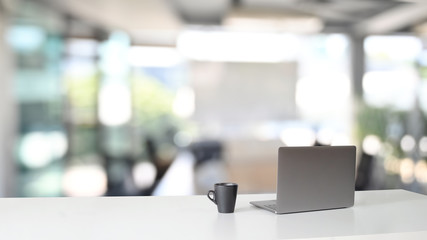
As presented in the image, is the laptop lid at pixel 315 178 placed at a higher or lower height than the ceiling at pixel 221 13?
lower

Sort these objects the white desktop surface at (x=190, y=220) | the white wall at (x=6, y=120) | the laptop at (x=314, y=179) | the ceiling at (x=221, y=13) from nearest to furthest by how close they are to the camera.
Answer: the white desktop surface at (x=190, y=220) → the laptop at (x=314, y=179) → the white wall at (x=6, y=120) → the ceiling at (x=221, y=13)

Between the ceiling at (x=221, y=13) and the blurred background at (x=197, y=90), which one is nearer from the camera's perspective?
the blurred background at (x=197, y=90)

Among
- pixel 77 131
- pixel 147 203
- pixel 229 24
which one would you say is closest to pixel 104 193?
pixel 77 131

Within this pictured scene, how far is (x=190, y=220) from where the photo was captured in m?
1.17

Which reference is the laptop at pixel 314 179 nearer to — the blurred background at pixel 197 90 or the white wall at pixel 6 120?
the blurred background at pixel 197 90

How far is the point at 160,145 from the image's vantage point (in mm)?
3984

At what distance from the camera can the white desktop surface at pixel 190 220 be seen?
103 cm

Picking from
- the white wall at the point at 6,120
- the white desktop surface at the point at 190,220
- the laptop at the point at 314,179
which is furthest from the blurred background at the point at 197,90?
the laptop at the point at 314,179

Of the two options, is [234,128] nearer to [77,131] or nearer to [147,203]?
[77,131]

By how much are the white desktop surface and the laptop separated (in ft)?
0.10

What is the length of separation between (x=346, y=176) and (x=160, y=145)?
2.81 meters

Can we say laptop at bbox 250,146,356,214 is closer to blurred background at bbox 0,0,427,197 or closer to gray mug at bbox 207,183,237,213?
gray mug at bbox 207,183,237,213

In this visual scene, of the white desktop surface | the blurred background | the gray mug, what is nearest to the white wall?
the blurred background

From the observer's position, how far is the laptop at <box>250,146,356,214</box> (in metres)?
1.23
